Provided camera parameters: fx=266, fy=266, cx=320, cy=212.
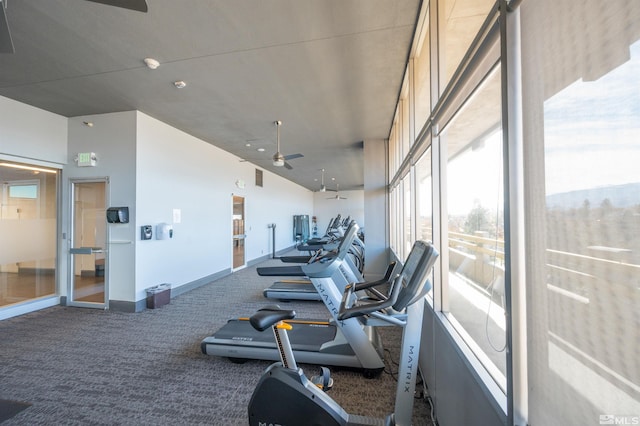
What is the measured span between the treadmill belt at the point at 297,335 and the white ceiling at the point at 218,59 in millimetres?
3117

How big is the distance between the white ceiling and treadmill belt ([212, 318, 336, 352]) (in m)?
3.12

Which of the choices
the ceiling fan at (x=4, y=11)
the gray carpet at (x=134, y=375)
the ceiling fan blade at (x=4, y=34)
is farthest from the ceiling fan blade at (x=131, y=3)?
the gray carpet at (x=134, y=375)

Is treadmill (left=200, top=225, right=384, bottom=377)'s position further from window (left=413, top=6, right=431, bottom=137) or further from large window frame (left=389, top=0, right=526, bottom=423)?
window (left=413, top=6, right=431, bottom=137)

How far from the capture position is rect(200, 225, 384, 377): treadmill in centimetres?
256

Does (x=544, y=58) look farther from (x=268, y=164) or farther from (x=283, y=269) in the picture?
(x=268, y=164)

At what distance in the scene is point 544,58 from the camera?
83 centimetres

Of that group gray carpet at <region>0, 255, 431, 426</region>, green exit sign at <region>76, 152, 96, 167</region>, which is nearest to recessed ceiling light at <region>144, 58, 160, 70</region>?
green exit sign at <region>76, 152, 96, 167</region>

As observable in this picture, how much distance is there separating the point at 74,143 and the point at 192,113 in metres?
→ 2.31

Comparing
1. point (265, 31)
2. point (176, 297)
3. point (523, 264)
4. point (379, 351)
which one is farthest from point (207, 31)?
point (176, 297)

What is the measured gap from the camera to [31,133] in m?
4.39

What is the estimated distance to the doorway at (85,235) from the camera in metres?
4.84

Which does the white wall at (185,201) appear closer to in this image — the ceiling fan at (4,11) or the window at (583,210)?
the ceiling fan at (4,11)
